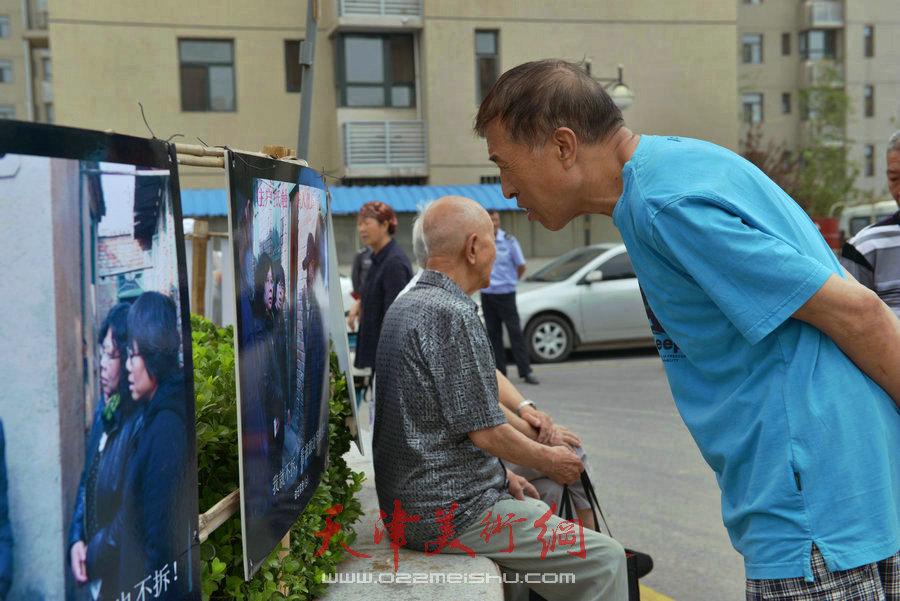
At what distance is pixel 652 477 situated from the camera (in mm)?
6258

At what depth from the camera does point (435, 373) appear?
2955 mm

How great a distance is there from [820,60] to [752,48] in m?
3.27

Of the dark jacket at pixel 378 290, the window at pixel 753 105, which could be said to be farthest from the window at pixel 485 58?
the window at pixel 753 105

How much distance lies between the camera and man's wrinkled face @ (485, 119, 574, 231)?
6.35 ft

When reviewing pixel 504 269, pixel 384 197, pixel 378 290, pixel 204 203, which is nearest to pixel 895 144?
pixel 378 290

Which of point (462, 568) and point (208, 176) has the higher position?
point (208, 176)

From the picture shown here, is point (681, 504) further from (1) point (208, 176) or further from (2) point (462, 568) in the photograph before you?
(1) point (208, 176)

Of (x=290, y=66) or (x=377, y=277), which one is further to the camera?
(x=290, y=66)

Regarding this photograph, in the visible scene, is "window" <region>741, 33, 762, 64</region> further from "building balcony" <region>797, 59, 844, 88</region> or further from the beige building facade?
the beige building facade

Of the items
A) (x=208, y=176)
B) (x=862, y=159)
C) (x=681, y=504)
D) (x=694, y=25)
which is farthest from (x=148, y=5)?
(x=862, y=159)

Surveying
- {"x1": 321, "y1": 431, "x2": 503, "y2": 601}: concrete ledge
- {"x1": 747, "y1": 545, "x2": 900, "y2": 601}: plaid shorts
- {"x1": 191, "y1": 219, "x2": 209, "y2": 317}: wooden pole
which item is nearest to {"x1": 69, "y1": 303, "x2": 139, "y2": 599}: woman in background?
{"x1": 747, "y1": 545, "x2": 900, "y2": 601}: plaid shorts

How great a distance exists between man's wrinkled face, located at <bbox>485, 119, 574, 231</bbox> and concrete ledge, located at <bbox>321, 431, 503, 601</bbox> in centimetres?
124

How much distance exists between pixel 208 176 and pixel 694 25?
13.4 meters

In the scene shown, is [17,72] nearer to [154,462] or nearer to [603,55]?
[603,55]
